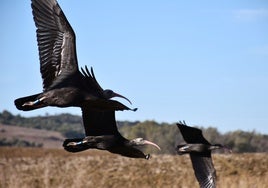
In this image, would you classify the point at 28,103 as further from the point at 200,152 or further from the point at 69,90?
the point at 200,152

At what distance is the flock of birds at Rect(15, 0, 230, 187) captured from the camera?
1280cm

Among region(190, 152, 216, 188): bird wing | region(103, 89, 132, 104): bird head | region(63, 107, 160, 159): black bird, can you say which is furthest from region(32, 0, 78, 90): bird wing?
region(190, 152, 216, 188): bird wing

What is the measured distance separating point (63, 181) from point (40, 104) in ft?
38.7

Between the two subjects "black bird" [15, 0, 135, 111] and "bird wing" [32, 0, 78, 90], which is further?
"bird wing" [32, 0, 78, 90]

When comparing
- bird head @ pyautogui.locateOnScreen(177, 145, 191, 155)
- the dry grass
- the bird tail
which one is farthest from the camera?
the dry grass

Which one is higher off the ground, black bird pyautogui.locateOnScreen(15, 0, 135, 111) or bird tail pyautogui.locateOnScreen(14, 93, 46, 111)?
black bird pyautogui.locateOnScreen(15, 0, 135, 111)

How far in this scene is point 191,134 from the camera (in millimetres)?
17219

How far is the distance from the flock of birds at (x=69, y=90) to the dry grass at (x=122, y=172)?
8.67 metres

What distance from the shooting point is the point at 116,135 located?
14141 mm

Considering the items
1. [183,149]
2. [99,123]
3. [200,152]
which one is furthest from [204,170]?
[99,123]

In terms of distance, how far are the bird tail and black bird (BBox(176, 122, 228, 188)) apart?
199 inches

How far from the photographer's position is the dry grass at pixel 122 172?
23.9 m

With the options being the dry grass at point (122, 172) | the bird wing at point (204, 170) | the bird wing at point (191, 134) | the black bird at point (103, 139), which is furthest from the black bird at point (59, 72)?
the dry grass at point (122, 172)

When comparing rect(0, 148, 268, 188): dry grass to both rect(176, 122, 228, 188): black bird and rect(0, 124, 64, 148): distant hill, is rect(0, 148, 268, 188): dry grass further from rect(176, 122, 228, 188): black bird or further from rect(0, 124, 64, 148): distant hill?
rect(0, 124, 64, 148): distant hill
